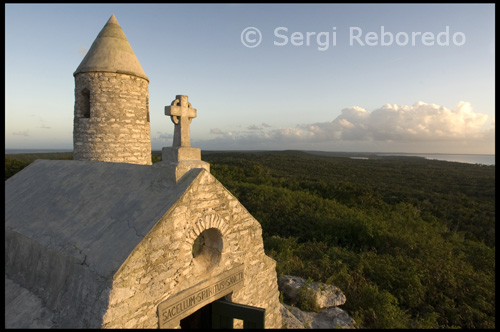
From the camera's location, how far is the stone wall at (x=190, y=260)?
3.61 meters

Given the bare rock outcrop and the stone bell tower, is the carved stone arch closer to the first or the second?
the bare rock outcrop

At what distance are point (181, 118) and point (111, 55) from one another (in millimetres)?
7414

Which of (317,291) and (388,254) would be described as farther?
(388,254)

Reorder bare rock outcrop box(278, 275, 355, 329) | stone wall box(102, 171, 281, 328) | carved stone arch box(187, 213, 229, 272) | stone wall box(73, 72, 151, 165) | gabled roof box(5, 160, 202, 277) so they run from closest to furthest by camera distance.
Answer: stone wall box(102, 171, 281, 328), gabled roof box(5, 160, 202, 277), carved stone arch box(187, 213, 229, 272), bare rock outcrop box(278, 275, 355, 329), stone wall box(73, 72, 151, 165)

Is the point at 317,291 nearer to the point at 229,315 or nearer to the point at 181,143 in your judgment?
the point at 229,315

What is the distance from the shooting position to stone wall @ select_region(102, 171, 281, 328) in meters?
3.61

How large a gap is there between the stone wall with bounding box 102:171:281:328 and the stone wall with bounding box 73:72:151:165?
7054 mm

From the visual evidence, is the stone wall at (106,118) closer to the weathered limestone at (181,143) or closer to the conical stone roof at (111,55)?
the conical stone roof at (111,55)

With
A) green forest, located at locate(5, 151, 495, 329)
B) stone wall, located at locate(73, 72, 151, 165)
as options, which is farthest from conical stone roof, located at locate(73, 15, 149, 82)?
green forest, located at locate(5, 151, 495, 329)

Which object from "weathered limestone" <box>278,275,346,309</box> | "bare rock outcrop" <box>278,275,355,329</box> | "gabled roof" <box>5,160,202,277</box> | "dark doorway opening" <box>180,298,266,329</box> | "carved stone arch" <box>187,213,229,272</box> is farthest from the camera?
"weathered limestone" <box>278,275,346,309</box>

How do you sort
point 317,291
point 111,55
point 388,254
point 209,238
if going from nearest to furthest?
point 209,238, point 317,291, point 111,55, point 388,254

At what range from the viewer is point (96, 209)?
15.8ft

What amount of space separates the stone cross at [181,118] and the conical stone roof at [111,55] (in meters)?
6.70

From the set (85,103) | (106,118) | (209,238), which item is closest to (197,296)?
(209,238)
